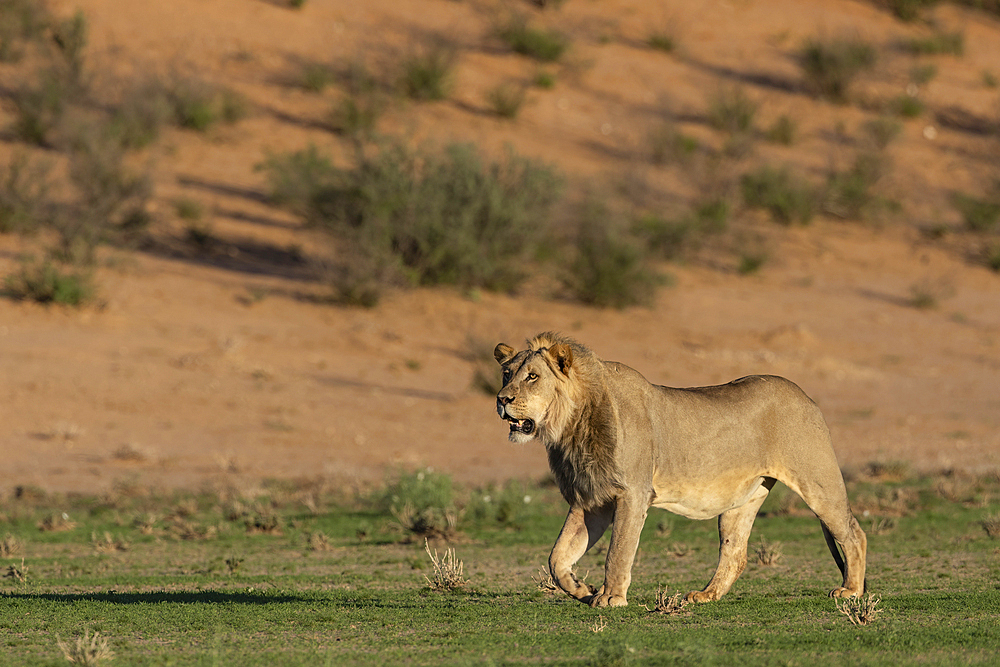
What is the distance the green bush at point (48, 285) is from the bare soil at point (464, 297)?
1.23 feet

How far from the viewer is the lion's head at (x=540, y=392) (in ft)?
22.3

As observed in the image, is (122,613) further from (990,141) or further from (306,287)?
(990,141)

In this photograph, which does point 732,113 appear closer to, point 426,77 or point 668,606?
point 426,77

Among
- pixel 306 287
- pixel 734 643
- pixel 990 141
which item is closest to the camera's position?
pixel 734 643

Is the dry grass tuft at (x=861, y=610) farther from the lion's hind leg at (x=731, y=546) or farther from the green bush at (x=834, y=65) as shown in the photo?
the green bush at (x=834, y=65)

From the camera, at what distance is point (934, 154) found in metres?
39.3

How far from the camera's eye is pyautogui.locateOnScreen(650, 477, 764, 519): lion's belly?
23.6 feet

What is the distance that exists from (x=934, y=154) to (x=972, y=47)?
9.34 metres

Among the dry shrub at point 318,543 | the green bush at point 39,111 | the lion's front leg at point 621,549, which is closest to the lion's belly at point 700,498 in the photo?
the lion's front leg at point 621,549

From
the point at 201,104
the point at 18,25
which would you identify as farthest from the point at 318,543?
the point at 18,25

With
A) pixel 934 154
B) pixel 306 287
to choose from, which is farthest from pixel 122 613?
pixel 934 154

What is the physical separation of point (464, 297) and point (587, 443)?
829 inches

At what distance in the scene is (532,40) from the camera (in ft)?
134

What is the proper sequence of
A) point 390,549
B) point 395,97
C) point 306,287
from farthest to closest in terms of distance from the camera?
point 395,97
point 306,287
point 390,549
